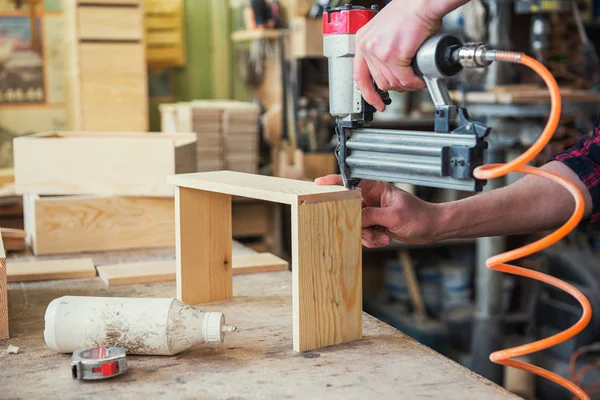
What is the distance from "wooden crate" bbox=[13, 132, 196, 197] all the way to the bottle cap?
97 cm

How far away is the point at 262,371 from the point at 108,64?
92.8 inches

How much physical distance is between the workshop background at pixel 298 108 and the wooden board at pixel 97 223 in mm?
628

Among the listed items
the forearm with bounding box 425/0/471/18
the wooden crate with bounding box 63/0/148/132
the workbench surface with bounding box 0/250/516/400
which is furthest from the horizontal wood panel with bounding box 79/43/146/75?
the forearm with bounding box 425/0/471/18

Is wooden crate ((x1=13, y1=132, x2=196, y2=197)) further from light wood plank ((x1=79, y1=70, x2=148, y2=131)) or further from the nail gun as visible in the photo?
light wood plank ((x1=79, y1=70, x2=148, y2=131))

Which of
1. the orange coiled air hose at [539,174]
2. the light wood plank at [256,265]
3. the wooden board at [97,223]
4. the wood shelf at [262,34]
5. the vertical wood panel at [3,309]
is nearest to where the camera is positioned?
the orange coiled air hose at [539,174]

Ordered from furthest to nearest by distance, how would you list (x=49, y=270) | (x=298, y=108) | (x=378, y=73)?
(x=298, y=108), (x=49, y=270), (x=378, y=73)

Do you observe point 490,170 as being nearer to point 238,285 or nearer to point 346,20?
point 346,20

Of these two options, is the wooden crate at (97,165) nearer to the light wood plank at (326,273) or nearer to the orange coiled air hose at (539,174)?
the light wood plank at (326,273)

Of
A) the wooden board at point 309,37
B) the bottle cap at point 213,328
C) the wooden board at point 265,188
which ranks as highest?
the wooden board at point 309,37

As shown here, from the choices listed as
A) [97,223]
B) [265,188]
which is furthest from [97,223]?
[265,188]

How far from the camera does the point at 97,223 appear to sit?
86.0 inches

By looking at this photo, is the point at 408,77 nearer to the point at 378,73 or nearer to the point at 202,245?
the point at 378,73

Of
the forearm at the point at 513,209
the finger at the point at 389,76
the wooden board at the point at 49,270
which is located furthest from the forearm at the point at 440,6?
the wooden board at the point at 49,270

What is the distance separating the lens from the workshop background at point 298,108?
10.6ft
